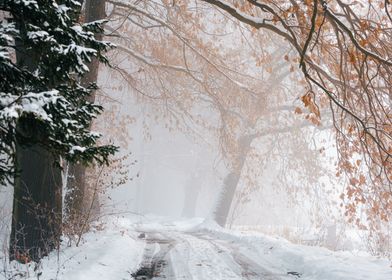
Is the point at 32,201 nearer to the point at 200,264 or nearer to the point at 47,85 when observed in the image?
the point at 200,264

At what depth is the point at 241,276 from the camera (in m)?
7.11

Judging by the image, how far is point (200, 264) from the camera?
7875 millimetres

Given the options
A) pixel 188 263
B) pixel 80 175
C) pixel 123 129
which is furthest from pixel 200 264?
pixel 123 129

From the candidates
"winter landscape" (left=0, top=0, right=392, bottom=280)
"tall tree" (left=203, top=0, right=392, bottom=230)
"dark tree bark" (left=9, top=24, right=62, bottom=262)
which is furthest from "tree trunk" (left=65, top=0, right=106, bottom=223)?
"tall tree" (left=203, top=0, right=392, bottom=230)

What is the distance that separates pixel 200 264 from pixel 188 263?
256mm

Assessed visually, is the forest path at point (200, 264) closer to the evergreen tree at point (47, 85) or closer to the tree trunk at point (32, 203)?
the tree trunk at point (32, 203)

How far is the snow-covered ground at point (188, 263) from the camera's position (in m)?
6.49

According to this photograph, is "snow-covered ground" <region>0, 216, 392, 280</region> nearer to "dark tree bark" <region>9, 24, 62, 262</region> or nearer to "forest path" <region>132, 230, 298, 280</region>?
"forest path" <region>132, 230, 298, 280</region>

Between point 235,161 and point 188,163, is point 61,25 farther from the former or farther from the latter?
point 188,163

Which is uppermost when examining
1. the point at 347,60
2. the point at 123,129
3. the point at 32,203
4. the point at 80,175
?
the point at 347,60

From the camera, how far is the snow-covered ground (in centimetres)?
A: 649

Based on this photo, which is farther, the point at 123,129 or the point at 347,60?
the point at 123,129

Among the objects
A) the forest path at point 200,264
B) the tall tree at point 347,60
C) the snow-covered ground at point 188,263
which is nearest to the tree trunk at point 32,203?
the snow-covered ground at point 188,263

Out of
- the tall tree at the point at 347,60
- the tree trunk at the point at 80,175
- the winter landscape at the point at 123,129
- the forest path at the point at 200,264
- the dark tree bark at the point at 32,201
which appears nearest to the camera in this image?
the winter landscape at the point at 123,129
